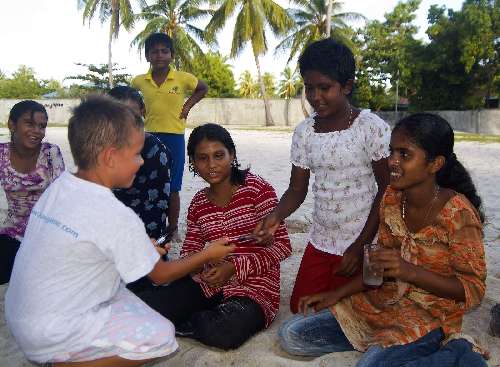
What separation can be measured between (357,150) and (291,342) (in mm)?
1061

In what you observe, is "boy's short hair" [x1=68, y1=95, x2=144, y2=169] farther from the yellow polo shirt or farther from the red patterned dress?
the yellow polo shirt

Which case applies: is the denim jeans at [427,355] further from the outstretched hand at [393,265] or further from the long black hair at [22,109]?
the long black hair at [22,109]

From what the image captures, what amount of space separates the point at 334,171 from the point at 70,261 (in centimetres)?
156

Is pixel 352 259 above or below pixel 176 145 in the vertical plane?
below

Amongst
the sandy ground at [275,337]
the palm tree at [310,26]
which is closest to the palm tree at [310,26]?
the palm tree at [310,26]

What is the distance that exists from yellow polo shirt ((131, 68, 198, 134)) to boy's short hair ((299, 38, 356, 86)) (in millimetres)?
2494

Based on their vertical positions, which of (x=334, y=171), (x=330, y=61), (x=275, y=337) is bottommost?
(x=275, y=337)

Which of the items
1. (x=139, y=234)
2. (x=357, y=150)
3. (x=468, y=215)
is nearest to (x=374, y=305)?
(x=468, y=215)

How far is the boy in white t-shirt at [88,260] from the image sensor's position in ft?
5.47

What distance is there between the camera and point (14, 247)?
11.4ft

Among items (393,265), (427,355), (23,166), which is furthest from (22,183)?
(427,355)

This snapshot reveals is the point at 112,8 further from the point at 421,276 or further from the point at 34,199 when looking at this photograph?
the point at 421,276

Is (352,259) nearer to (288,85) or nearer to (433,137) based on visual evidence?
(433,137)

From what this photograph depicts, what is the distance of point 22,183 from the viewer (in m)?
3.51
